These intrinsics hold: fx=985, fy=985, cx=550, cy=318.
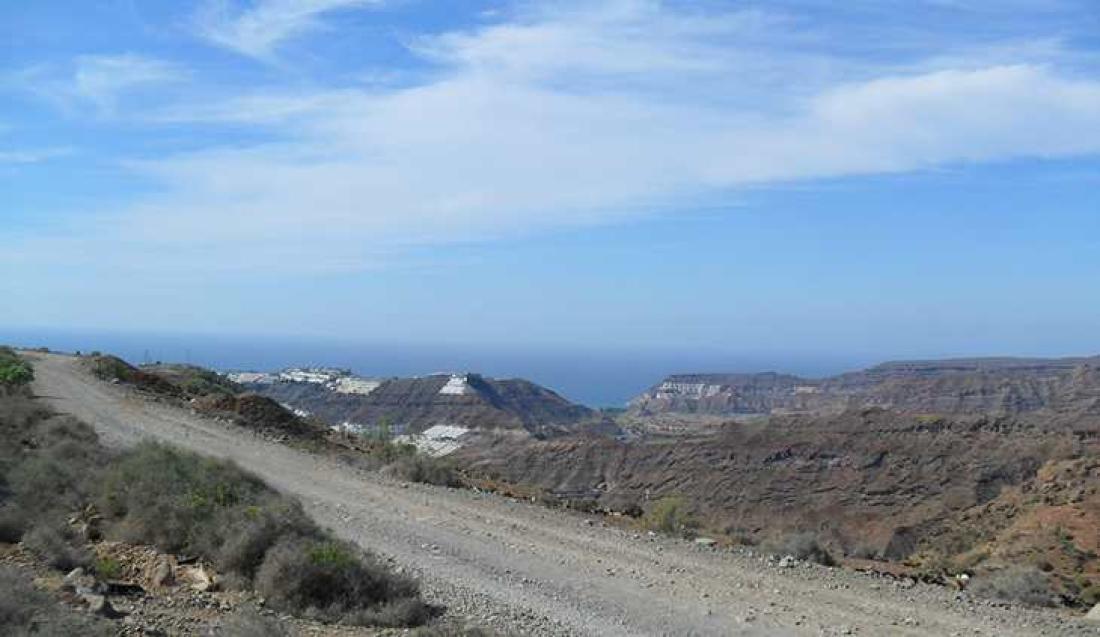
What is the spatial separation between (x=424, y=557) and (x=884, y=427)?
5031cm

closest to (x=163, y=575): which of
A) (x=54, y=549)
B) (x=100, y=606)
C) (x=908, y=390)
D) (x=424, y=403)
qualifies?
(x=54, y=549)

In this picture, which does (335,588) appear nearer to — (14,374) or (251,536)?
(251,536)

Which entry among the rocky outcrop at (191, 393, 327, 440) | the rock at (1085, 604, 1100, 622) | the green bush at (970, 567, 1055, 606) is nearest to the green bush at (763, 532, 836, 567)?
the green bush at (970, 567, 1055, 606)

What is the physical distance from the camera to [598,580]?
42.9ft

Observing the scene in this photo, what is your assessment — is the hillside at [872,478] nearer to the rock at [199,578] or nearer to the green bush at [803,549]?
the green bush at [803,549]

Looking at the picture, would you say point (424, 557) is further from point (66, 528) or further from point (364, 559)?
point (66, 528)

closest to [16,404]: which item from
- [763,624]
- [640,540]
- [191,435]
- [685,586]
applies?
[191,435]

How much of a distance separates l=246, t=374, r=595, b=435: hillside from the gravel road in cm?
5014

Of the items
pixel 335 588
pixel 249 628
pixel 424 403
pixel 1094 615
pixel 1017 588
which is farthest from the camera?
pixel 424 403

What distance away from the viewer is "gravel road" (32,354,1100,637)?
11258mm

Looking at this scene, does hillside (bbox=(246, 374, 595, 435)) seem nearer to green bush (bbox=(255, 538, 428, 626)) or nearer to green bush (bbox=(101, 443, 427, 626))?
green bush (bbox=(101, 443, 427, 626))

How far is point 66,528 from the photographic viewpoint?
12539 mm

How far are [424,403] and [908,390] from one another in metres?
60.8

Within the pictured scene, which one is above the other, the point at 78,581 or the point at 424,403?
the point at 78,581
